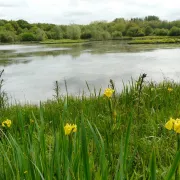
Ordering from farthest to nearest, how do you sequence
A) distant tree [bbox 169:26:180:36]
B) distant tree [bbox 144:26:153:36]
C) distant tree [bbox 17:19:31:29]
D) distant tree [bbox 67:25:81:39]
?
distant tree [bbox 17:19:31:29], distant tree [bbox 67:25:81:39], distant tree [bbox 144:26:153:36], distant tree [bbox 169:26:180:36]

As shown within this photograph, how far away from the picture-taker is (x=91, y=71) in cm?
1064

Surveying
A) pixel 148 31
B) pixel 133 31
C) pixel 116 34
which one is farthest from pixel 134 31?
pixel 116 34

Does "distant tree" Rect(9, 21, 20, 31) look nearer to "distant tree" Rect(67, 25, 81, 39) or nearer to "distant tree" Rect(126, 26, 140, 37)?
"distant tree" Rect(67, 25, 81, 39)

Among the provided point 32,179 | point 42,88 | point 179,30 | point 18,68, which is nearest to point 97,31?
point 179,30

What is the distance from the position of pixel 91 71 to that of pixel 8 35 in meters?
31.6

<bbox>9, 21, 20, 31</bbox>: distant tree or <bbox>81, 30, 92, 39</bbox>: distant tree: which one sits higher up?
<bbox>9, 21, 20, 31</bbox>: distant tree

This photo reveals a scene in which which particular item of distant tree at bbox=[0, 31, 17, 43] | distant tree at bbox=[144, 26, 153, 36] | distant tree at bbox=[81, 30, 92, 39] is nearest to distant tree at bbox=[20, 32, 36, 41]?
distant tree at bbox=[0, 31, 17, 43]

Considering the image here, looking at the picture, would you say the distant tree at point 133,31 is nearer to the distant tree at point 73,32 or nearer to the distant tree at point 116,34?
the distant tree at point 116,34

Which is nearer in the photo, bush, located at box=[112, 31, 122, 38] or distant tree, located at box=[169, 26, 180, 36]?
distant tree, located at box=[169, 26, 180, 36]

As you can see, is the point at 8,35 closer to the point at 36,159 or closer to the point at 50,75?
the point at 50,75

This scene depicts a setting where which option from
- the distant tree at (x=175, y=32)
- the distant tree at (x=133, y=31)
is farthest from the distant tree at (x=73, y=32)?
the distant tree at (x=175, y=32)

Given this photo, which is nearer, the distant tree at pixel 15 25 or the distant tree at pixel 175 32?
the distant tree at pixel 175 32

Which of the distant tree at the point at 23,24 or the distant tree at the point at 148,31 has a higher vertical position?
the distant tree at the point at 23,24

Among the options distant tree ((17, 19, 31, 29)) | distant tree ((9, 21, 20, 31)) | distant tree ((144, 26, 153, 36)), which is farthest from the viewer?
distant tree ((17, 19, 31, 29))
